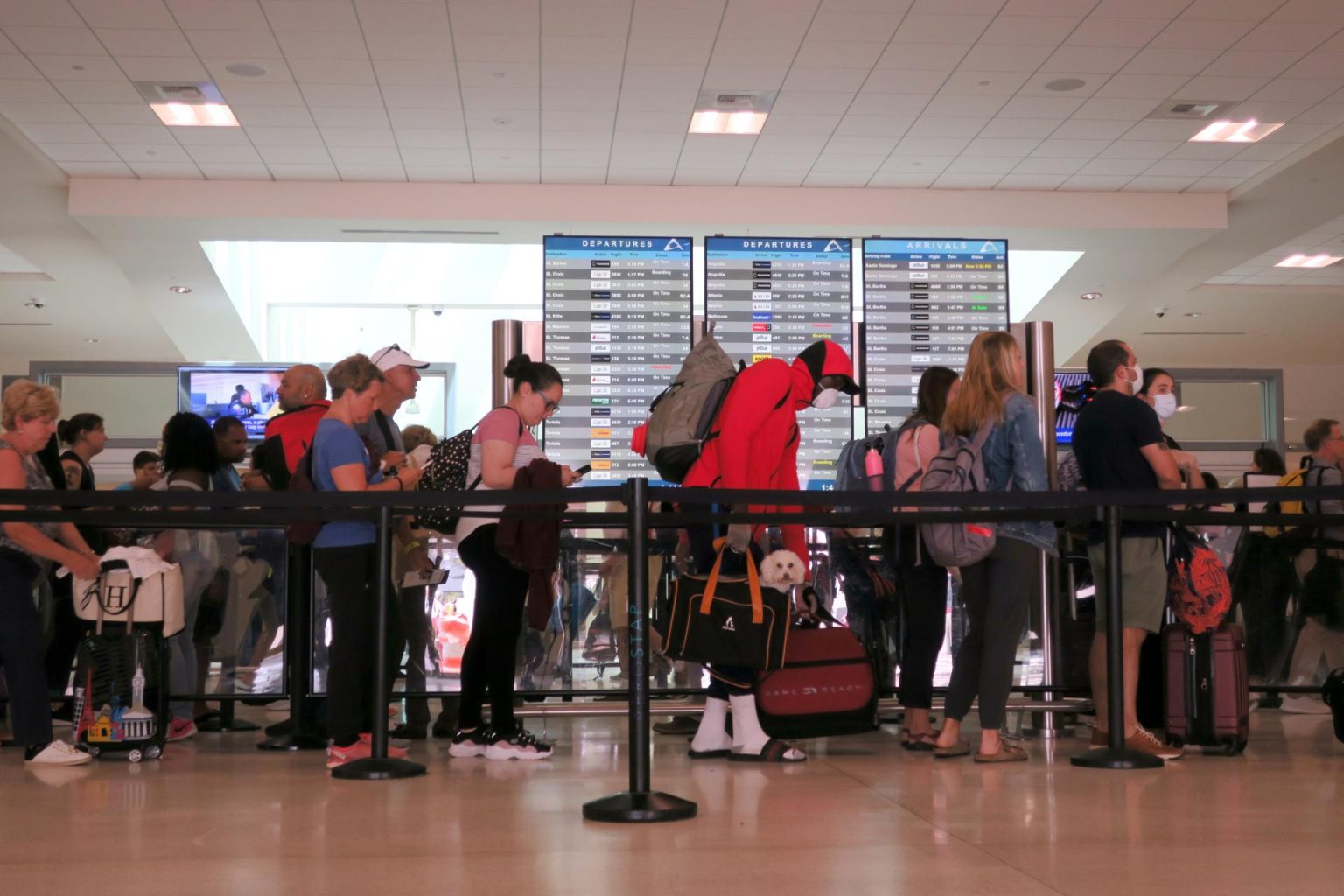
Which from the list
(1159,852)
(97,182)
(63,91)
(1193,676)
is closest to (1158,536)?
(1193,676)

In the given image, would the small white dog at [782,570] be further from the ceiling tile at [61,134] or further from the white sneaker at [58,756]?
the ceiling tile at [61,134]

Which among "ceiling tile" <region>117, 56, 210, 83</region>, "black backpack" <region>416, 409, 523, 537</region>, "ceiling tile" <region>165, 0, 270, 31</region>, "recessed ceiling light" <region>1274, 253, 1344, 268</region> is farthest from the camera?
"recessed ceiling light" <region>1274, 253, 1344, 268</region>

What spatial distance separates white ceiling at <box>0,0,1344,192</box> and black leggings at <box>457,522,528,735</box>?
169 inches

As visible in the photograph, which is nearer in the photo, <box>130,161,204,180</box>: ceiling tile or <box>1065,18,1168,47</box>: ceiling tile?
<box>1065,18,1168,47</box>: ceiling tile

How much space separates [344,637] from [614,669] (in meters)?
1.62

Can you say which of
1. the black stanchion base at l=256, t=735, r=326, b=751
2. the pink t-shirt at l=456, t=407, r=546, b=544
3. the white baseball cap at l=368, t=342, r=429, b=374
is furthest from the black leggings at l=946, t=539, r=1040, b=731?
the black stanchion base at l=256, t=735, r=326, b=751

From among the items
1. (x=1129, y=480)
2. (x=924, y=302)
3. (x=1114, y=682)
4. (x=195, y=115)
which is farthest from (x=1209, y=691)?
(x=195, y=115)

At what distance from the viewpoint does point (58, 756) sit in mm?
5000

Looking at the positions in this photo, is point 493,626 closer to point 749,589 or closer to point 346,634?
point 346,634

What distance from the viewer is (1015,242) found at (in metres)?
12.7

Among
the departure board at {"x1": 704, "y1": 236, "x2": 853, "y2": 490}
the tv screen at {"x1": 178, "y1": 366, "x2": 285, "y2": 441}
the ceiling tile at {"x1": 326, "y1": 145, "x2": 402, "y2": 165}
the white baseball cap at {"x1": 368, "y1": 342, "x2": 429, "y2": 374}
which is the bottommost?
the white baseball cap at {"x1": 368, "y1": 342, "x2": 429, "y2": 374}

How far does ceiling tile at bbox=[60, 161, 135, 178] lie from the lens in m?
11.2

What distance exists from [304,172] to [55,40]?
307 centimetres

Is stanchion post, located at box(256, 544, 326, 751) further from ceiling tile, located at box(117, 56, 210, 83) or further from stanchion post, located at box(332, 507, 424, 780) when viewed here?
ceiling tile, located at box(117, 56, 210, 83)
